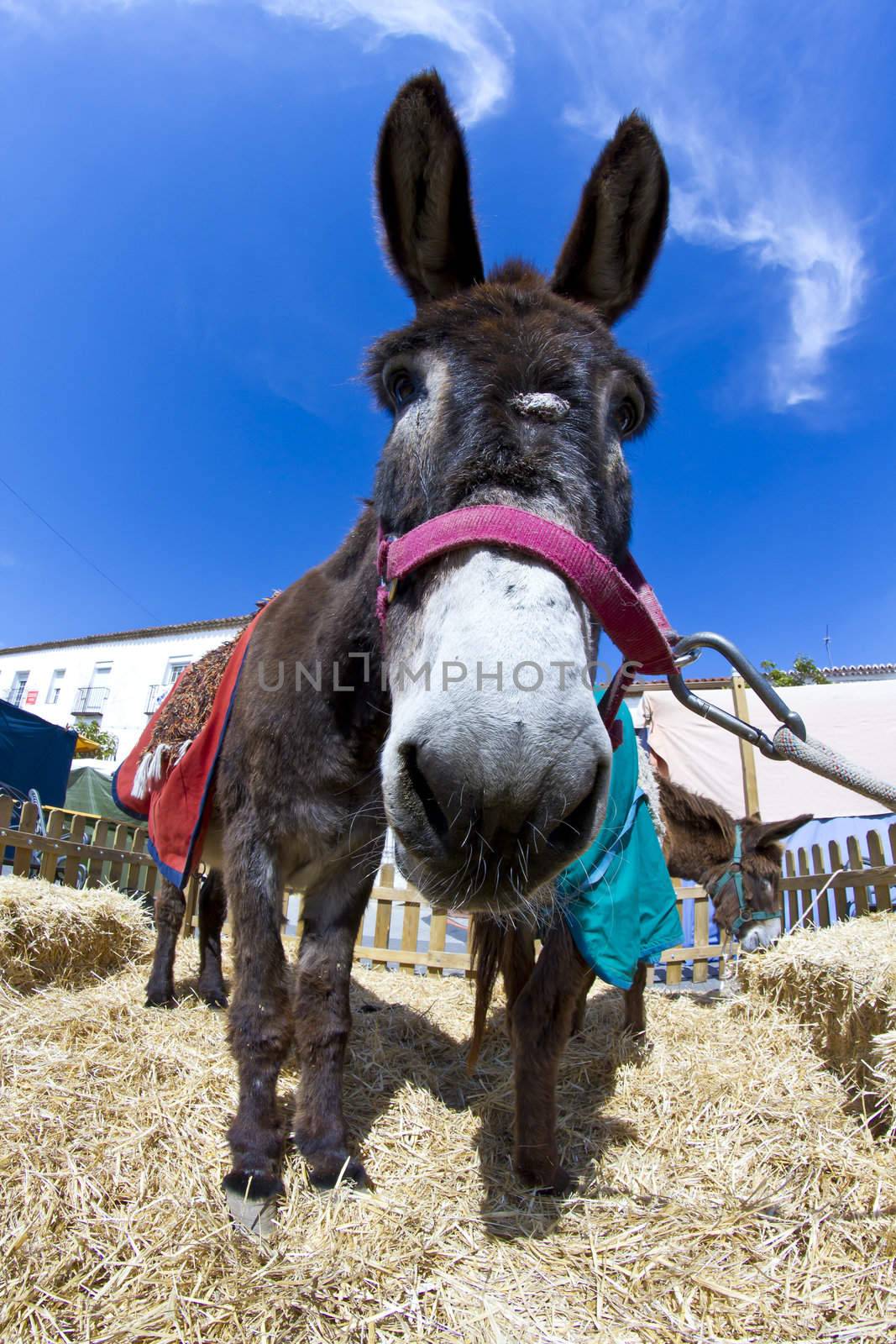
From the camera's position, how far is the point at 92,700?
38.9m

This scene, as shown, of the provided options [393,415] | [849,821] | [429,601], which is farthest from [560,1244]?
[849,821]

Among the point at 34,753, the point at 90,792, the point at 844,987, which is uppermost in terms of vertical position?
the point at 34,753

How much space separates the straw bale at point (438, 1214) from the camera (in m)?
1.39

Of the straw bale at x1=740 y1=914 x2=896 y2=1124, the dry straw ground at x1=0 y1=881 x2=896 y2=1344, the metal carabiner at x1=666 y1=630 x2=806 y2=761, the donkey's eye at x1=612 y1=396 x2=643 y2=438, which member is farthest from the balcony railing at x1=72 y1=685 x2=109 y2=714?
the metal carabiner at x1=666 y1=630 x2=806 y2=761

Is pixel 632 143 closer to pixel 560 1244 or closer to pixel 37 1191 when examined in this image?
pixel 560 1244

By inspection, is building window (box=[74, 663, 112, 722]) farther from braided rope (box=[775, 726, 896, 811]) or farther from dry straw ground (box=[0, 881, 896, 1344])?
braided rope (box=[775, 726, 896, 811])

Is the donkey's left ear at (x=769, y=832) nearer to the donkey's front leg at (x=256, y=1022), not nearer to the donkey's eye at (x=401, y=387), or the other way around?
the donkey's front leg at (x=256, y=1022)

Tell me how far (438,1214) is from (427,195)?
3.08 m

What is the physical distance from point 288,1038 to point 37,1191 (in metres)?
0.71

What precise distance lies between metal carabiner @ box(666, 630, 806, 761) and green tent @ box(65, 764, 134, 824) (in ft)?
57.8

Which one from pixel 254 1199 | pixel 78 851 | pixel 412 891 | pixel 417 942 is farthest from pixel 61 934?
pixel 417 942

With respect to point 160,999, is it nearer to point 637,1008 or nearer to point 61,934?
point 61,934

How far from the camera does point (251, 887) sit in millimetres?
2193

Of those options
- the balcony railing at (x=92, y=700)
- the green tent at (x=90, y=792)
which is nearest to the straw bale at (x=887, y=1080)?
the green tent at (x=90, y=792)
